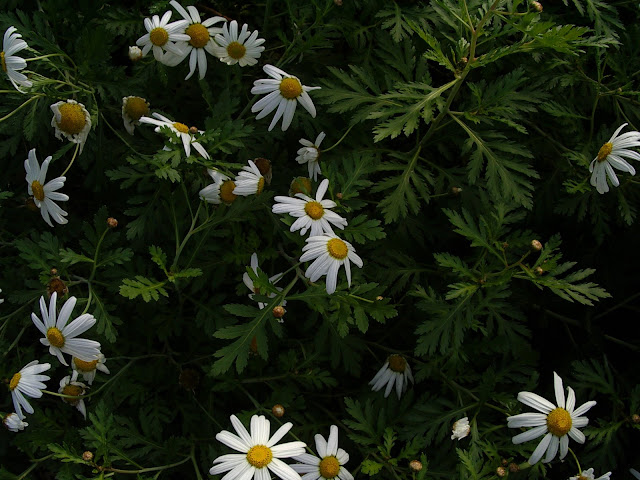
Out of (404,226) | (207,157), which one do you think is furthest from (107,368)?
(404,226)

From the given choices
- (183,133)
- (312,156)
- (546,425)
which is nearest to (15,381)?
(183,133)

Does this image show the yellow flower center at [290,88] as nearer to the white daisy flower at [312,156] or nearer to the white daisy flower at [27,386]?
the white daisy flower at [312,156]

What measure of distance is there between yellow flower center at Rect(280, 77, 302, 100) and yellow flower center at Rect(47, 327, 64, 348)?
1092 millimetres

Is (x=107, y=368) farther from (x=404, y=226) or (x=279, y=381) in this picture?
(x=404, y=226)

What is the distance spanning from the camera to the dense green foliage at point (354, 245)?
1.97m

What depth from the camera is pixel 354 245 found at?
231cm

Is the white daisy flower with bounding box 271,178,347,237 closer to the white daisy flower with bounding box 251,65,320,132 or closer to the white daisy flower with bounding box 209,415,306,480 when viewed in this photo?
the white daisy flower with bounding box 251,65,320,132

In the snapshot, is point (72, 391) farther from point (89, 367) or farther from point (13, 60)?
point (13, 60)

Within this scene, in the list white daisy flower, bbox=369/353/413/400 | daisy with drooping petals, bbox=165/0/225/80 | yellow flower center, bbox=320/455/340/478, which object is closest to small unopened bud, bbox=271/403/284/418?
yellow flower center, bbox=320/455/340/478

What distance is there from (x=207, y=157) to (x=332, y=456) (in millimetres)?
1054

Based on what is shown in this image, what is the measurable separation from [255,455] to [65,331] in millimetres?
687

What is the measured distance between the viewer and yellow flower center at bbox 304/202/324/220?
1.85 meters

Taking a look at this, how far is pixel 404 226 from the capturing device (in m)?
2.32

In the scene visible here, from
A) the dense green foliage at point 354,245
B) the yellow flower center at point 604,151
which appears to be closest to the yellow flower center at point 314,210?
the dense green foliage at point 354,245
